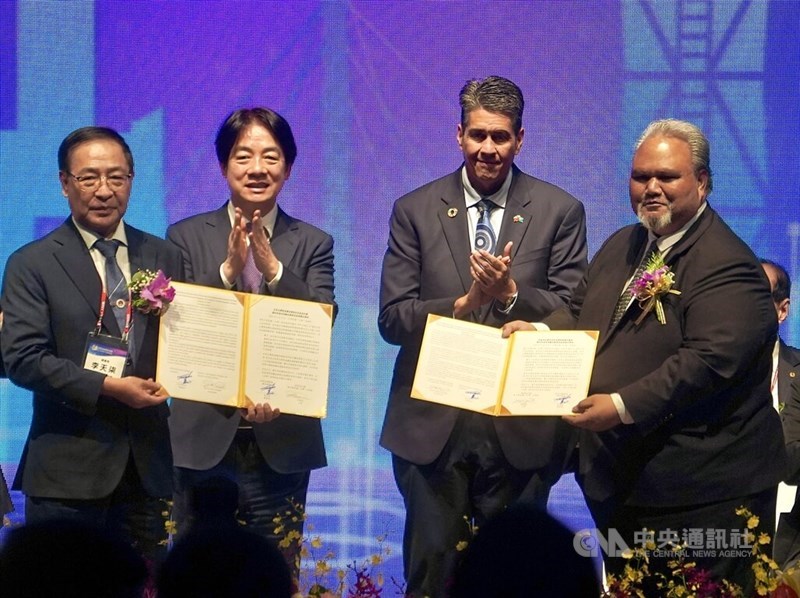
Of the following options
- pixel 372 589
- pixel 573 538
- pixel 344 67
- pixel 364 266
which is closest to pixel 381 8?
pixel 344 67

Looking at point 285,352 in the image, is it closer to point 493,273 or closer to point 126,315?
point 126,315

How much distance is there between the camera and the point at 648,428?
149 inches

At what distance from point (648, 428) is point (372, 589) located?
113cm

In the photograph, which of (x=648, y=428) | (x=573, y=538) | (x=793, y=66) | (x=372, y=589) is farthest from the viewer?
(x=793, y=66)

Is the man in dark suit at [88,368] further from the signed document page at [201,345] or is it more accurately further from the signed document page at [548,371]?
the signed document page at [548,371]

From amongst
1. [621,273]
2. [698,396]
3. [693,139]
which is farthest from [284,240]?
[698,396]

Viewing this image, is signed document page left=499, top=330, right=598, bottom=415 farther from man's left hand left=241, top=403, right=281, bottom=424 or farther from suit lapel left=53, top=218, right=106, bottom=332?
suit lapel left=53, top=218, right=106, bottom=332

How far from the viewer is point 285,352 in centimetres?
416

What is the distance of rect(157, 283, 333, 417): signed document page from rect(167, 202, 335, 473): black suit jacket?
96 millimetres

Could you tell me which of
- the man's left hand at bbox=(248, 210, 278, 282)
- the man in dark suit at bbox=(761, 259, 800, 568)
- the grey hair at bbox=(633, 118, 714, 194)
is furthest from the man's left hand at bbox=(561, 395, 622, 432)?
the man's left hand at bbox=(248, 210, 278, 282)

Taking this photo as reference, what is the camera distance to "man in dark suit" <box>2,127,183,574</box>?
153 inches

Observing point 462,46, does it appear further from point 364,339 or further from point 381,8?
point 364,339

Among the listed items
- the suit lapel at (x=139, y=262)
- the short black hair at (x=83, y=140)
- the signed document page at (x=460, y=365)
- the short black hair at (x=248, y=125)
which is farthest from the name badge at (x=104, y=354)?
the signed document page at (x=460, y=365)

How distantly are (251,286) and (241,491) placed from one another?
644 mm
